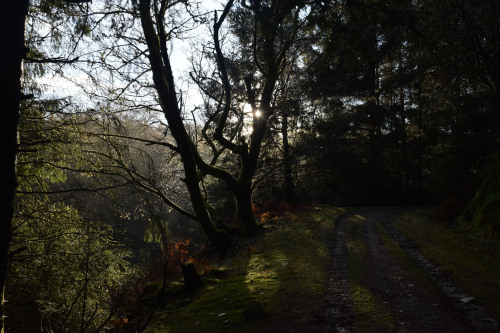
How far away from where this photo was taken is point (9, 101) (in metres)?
3.01

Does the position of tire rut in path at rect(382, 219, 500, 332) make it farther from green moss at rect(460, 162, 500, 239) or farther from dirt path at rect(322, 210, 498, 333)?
green moss at rect(460, 162, 500, 239)

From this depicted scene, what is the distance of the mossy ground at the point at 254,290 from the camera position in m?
4.93

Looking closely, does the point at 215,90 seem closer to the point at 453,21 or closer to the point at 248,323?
the point at 453,21

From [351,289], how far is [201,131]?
9826 mm

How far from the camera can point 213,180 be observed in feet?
68.8

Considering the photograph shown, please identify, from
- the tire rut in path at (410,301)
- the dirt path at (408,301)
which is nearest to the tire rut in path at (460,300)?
the dirt path at (408,301)

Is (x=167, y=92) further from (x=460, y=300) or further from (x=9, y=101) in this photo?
(x=460, y=300)

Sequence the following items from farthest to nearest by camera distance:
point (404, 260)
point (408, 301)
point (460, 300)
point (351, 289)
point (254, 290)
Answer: point (404, 260)
point (254, 290)
point (351, 289)
point (408, 301)
point (460, 300)

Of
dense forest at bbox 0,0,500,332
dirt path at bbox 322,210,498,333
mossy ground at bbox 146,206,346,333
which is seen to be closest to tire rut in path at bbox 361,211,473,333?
dirt path at bbox 322,210,498,333

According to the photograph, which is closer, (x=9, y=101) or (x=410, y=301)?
(x=9, y=101)

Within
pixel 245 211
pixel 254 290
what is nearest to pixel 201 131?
pixel 245 211

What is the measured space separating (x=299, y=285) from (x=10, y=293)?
4731mm

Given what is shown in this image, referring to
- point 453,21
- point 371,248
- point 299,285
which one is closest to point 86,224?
point 299,285

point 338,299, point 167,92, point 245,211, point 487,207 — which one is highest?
point 167,92
